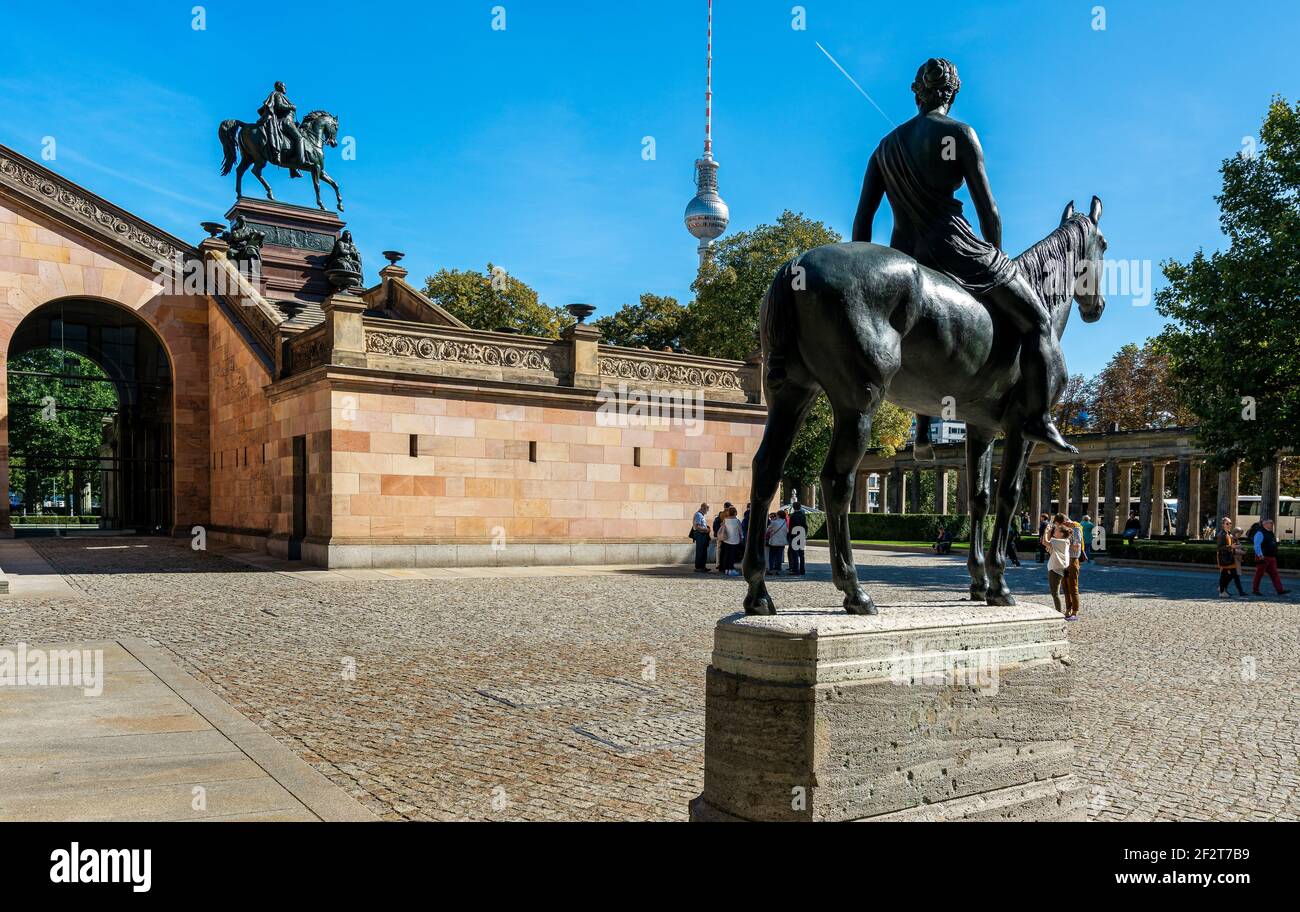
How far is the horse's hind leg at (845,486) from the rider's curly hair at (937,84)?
1878 mm

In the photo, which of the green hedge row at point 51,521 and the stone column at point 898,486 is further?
the stone column at point 898,486

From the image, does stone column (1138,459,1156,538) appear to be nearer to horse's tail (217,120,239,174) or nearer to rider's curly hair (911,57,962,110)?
horse's tail (217,120,239,174)

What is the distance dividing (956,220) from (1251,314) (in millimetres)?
28075

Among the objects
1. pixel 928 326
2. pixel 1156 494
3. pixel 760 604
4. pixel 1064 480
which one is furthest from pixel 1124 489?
pixel 760 604

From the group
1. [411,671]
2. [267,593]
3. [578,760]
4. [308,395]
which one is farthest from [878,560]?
[578,760]

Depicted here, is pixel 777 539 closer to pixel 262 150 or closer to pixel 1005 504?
pixel 1005 504

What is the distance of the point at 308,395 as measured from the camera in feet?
72.9

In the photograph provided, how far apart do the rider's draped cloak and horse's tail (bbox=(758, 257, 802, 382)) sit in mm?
953

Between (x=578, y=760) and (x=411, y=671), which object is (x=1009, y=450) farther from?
(x=411, y=671)

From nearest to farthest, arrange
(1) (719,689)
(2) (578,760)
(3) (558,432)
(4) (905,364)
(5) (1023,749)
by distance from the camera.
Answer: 1. (1) (719,689)
2. (5) (1023,749)
3. (4) (905,364)
4. (2) (578,760)
5. (3) (558,432)

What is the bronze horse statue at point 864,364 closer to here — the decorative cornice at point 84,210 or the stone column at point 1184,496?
the decorative cornice at point 84,210

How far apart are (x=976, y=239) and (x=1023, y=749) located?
9.08ft

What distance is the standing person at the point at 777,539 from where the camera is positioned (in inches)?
907

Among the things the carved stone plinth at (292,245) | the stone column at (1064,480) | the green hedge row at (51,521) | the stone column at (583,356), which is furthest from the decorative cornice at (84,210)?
the stone column at (1064,480)
